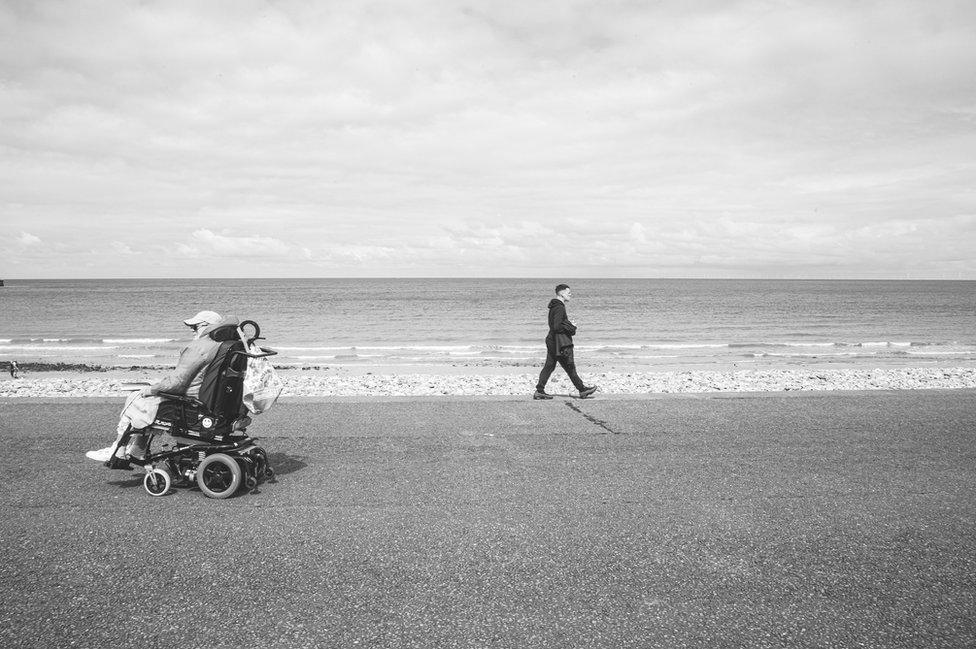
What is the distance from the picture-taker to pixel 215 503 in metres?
5.07

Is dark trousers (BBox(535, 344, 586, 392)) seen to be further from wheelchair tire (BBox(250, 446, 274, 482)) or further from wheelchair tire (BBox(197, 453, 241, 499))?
wheelchair tire (BBox(197, 453, 241, 499))

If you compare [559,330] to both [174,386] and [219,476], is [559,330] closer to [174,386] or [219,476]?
[219,476]

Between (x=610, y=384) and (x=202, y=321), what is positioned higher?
(x=202, y=321)

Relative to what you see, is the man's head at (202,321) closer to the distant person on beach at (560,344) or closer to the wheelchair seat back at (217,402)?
the wheelchair seat back at (217,402)

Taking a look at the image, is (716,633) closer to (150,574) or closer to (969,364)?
(150,574)

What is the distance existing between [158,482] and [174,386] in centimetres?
86

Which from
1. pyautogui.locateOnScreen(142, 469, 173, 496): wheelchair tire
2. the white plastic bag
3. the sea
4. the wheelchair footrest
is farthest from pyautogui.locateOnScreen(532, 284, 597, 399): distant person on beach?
the sea

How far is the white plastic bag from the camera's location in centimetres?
526

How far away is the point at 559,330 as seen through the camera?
33.3 ft

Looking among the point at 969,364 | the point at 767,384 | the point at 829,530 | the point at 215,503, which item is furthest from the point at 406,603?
the point at 969,364

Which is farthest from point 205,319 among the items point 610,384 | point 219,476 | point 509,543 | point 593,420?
point 610,384

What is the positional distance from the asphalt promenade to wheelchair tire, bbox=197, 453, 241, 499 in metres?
0.10

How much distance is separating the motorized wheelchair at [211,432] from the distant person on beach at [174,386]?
0.15ft

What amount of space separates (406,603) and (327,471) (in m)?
2.67
